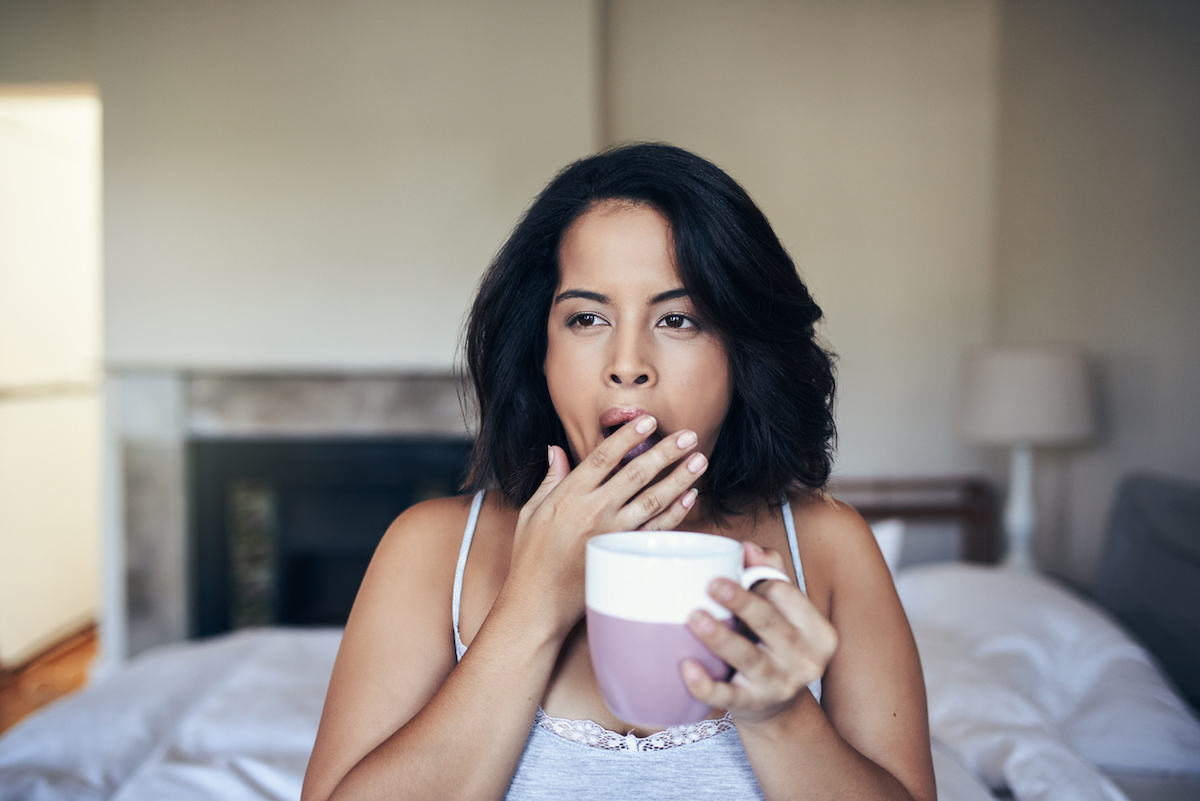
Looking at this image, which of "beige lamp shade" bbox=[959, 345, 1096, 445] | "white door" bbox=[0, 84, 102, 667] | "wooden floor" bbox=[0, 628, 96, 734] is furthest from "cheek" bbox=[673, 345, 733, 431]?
"white door" bbox=[0, 84, 102, 667]

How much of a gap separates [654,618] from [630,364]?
29cm

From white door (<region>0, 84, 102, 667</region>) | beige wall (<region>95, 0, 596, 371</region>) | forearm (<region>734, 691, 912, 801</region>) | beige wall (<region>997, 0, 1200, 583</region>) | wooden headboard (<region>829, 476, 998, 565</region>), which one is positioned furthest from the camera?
white door (<region>0, 84, 102, 667</region>)

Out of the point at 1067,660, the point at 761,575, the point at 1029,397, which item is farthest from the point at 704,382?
the point at 1029,397

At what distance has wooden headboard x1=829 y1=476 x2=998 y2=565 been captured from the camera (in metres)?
2.80

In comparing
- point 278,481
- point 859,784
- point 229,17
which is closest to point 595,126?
point 229,17

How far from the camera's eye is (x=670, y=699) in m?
0.44

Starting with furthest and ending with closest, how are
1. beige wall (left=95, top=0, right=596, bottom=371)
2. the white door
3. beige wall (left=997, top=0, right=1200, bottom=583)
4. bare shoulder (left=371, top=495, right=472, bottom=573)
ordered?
the white door → beige wall (left=95, top=0, right=596, bottom=371) → beige wall (left=997, top=0, right=1200, bottom=583) → bare shoulder (left=371, top=495, right=472, bottom=573)

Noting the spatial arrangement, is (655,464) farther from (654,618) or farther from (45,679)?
(45,679)

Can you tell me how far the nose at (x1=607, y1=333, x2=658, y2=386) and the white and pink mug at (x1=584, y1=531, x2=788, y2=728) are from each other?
23 centimetres

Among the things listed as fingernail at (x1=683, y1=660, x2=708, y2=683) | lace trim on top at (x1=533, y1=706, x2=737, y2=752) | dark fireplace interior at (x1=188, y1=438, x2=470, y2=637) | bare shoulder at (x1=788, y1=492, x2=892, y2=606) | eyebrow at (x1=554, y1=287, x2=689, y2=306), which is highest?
eyebrow at (x1=554, y1=287, x2=689, y2=306)

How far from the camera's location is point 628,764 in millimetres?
681

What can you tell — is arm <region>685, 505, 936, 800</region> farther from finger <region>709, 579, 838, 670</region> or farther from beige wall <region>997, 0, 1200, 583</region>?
beige wall <region>997, 0, 1200, 583</region>

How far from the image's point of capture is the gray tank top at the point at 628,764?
67 centimetres

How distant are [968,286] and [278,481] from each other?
107 inches
